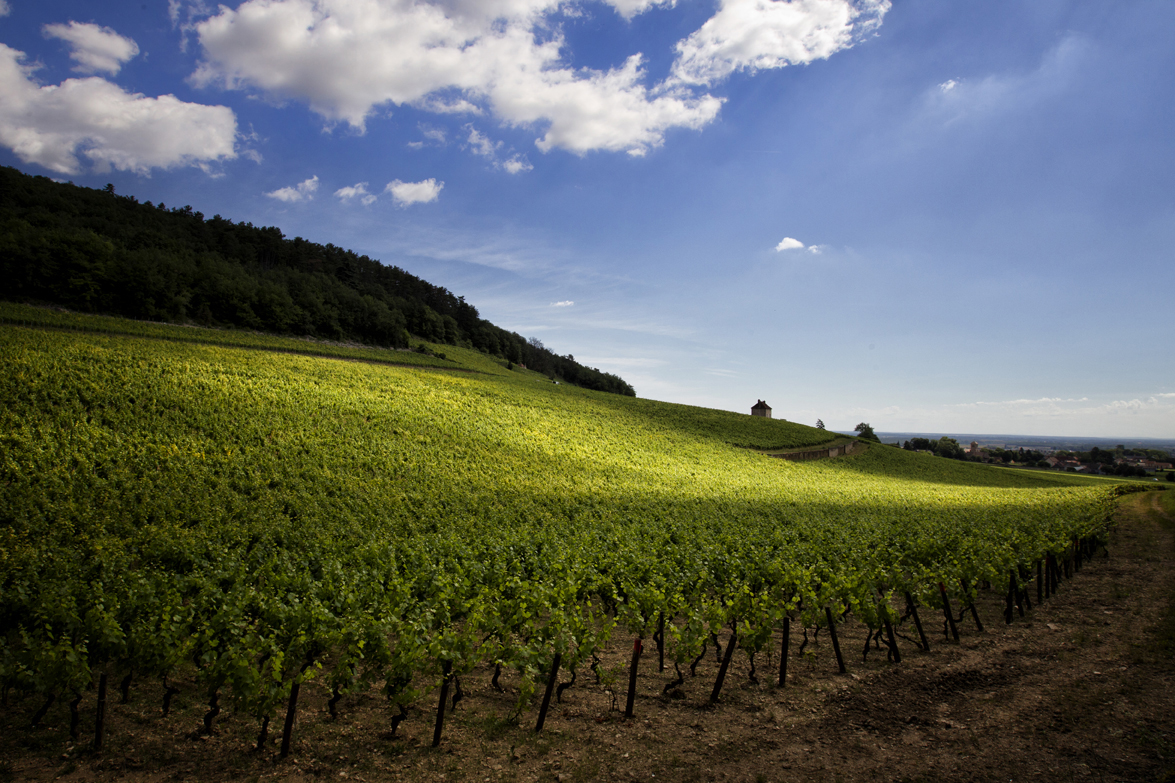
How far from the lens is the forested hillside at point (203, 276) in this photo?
53.0 metres

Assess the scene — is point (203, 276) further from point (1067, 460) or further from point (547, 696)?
point (1067, 460)

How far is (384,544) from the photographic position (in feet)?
50.8

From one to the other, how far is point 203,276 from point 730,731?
83.6 m

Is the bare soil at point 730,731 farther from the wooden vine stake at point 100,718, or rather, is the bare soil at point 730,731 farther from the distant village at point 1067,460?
the distant village at point 1067,460

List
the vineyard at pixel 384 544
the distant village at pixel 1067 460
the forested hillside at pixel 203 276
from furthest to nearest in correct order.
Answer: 1. the distant village at pixel 1067 460
2. the forested hillside at pixel 203 276
3. the vineyard at pixel 384 544

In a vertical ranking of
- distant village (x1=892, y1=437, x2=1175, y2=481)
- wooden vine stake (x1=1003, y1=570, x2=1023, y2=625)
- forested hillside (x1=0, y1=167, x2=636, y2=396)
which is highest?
forested hillside (x1=0, y1=167, x2=636, y2=396)

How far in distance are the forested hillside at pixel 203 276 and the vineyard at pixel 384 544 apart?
52.6 ft

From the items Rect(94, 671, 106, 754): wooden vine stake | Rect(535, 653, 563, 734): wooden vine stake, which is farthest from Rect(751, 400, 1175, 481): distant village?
Rect(94, 671, 106, 754): wooden vine stake

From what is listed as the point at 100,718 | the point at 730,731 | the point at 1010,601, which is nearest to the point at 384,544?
the point at 100,718

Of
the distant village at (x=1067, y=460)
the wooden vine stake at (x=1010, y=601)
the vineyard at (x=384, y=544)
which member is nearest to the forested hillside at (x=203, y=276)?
the vineyard at (x=384, y=544)

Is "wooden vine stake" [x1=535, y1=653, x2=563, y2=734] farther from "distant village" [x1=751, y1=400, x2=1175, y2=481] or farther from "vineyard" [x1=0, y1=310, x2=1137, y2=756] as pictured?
"distant village" [x1=751, y1=400, x2=1175, y2=481]

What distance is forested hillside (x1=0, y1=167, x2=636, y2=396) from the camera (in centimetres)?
5303

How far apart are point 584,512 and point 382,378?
95.9 feet

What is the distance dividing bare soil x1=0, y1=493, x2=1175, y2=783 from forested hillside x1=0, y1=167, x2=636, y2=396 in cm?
6774
